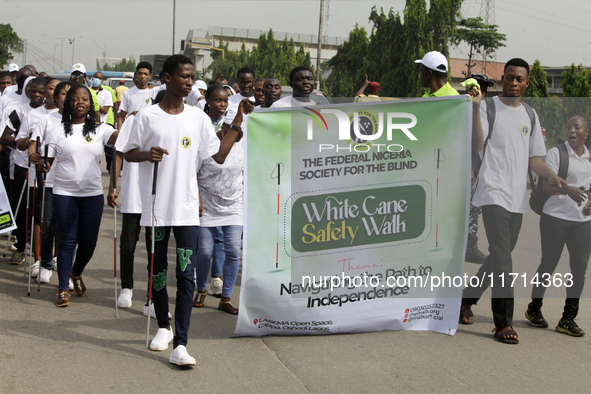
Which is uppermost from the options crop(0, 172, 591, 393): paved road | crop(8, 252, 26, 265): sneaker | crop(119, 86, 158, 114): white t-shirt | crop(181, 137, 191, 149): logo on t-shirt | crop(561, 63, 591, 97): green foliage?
crop(561, 63, 591, 97): green foliage

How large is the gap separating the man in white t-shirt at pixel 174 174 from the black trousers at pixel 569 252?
9.96 feet

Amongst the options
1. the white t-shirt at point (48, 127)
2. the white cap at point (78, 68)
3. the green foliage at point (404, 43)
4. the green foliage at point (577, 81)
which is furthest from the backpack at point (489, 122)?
Result: the green foliage at point (404, 43)

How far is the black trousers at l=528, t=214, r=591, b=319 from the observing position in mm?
5414

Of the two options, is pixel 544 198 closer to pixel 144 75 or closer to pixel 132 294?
pixel 132 294

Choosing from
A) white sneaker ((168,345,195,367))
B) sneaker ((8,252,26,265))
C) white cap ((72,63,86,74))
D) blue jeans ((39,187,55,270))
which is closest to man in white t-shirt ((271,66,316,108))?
blue jeans ((39,187,55,270))

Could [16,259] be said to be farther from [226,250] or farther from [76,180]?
[226,250]

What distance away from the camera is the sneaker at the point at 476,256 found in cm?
536

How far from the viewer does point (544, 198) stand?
17.9ft

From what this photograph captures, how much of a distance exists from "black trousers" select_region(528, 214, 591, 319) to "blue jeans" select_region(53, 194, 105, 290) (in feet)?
12.9

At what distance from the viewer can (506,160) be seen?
5223 millimetres

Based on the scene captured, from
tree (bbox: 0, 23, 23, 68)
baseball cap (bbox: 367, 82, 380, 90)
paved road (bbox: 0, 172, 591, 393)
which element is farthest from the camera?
tree (bbox: 0, 23, 23, 68)

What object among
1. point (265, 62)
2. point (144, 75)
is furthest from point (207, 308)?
point (265, 62)

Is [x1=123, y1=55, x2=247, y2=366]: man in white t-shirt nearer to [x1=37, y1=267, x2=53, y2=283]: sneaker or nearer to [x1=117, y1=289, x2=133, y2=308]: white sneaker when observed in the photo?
[x1=117, y1=289, x2=133, y2=308]: white sneaker

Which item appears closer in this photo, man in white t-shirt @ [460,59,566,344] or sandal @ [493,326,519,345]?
sandal @ [493,326,519,345]
